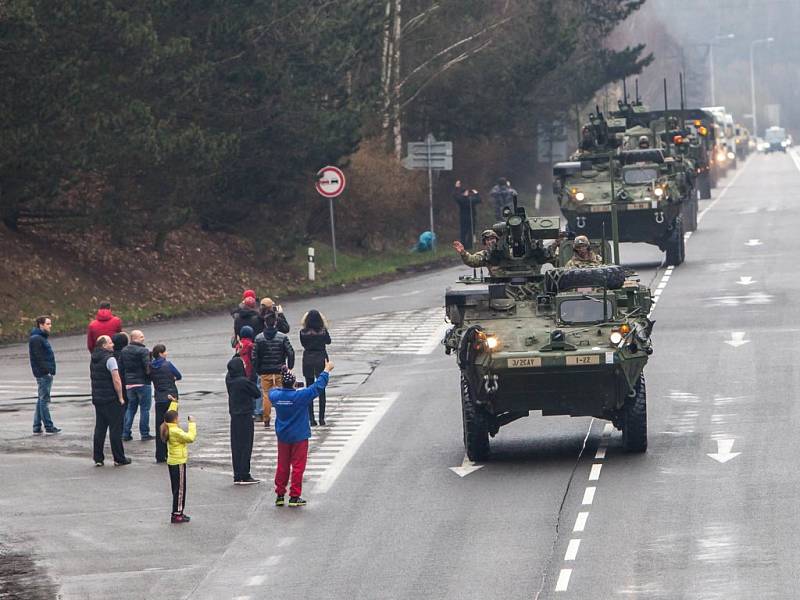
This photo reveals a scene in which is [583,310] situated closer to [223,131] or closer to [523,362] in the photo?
[523,362]

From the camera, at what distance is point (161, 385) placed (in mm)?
22969

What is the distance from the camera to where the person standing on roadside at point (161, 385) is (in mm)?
22859

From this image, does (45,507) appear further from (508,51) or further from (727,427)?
(508,51)

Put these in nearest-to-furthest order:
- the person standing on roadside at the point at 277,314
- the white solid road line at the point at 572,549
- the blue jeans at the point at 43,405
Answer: the white solid road line at the point at 572,549
the person standing on roadside at the point at 277,314
the blue jeans at the point at 43,405

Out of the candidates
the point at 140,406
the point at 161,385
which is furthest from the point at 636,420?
the point at 140,406

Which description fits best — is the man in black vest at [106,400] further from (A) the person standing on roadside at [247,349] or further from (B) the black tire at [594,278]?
(B) the black tire at [594,278]

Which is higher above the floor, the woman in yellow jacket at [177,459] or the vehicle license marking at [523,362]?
→ the vehicle license marking at [523,362]

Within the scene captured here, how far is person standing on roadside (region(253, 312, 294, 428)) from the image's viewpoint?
2398 centimetres

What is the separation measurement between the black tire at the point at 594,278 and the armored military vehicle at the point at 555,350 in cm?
1

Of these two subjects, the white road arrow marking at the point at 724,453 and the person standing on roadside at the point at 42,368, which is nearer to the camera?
the white road arrow marking at the point at 724,453

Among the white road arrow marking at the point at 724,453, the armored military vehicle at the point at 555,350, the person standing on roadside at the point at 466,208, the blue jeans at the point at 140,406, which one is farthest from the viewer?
the person standing on roadside at the point at 466,208

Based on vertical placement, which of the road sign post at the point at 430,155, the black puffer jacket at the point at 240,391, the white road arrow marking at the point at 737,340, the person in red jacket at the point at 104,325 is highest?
the road sign post at the point at 430,155

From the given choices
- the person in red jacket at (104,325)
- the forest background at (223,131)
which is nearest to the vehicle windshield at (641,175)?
the forest background at (223,131)

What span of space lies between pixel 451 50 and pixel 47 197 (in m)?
22.2
